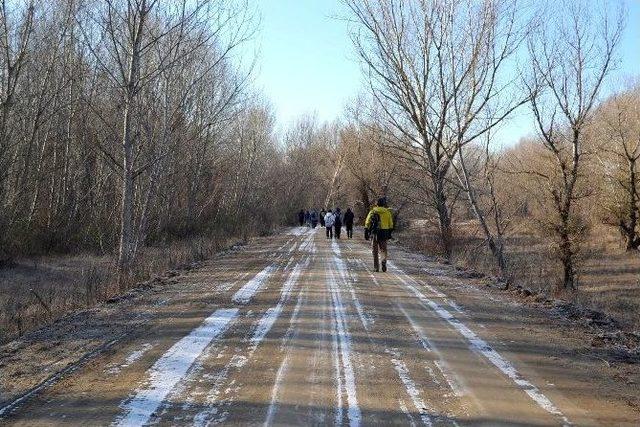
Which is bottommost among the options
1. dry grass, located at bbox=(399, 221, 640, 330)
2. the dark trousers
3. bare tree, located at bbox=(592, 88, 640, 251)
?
dry grass, located at bbox=(399, 221, 640, 330)

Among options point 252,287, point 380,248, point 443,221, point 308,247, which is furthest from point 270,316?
point 308,247

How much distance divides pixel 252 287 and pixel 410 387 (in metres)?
6.04

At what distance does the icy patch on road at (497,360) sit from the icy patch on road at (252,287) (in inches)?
111

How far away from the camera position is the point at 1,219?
18.7 metres

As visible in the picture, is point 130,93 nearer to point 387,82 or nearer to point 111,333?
point 111,333

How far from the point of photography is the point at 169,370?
5395 millimetres

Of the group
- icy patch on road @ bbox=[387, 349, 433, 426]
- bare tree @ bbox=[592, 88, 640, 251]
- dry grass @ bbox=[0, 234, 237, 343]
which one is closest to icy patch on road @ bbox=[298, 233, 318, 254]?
dry grass @ bbox=[0, 234, 237, 343]

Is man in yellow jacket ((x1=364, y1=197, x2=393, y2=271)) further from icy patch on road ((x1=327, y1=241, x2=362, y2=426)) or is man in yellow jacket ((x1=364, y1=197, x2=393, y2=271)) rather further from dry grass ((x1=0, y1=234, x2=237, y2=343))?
dry grass ((x1=0, y1=234, x2=237, y2=343))

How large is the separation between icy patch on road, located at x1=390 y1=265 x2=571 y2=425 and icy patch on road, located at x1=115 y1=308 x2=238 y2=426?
2886mm

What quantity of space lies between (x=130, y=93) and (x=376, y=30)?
30.9ft

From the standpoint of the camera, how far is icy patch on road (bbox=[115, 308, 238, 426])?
435 cm

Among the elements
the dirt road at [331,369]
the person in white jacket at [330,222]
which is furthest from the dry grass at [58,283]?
the person in white jacket at [330,222]

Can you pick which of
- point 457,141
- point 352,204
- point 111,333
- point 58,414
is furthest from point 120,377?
point 352,204

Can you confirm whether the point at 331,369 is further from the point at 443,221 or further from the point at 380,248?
the point at 443,221
